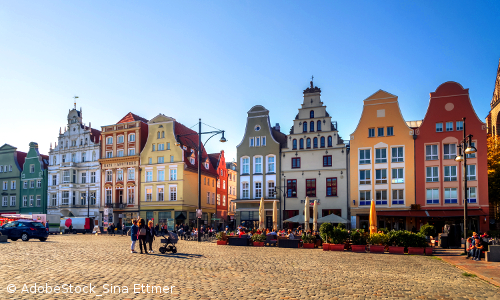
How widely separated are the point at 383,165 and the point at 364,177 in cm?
233

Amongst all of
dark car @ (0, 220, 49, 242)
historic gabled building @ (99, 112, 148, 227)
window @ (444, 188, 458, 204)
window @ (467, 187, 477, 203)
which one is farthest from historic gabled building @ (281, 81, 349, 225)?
dark car @ (0, 220, 49, 242)

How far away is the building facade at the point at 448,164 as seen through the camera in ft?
140

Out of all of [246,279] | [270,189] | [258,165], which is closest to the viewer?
[246,279]

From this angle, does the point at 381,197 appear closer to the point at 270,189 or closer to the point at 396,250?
the point at 270,189

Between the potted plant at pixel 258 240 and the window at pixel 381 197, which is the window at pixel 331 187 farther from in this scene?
the potted plant at pixel 258 240

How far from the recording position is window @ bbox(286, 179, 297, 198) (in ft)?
164

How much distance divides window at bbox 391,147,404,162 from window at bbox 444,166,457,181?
4.30 meters

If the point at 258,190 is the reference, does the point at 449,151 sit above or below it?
above

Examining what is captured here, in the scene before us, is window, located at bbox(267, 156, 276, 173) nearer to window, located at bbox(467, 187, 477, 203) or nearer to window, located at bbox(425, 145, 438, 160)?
window, located at bbox(425, 145, 438, 160)

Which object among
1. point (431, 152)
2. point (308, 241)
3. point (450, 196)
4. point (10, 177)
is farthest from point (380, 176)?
point (10, 177)

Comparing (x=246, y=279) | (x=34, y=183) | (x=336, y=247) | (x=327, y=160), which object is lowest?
(x=336, y=247)

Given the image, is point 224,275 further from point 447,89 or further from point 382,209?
point 447,89

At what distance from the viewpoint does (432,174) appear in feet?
146

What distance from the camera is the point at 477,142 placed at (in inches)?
1695
